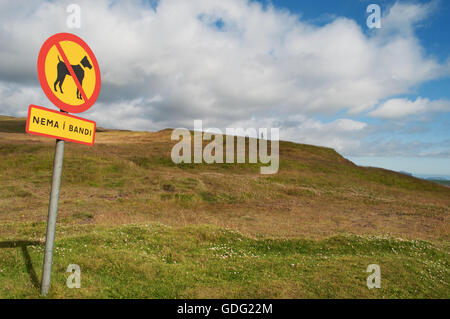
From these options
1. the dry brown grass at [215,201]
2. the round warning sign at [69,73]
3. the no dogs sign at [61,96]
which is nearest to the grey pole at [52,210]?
the no dogs sign at [61,96]

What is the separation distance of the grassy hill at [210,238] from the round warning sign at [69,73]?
4.87 m

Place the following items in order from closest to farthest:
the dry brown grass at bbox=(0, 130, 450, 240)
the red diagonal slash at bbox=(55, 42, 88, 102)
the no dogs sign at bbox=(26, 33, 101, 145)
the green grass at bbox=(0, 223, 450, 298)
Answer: the no dogs sign at bbox=(26, 33, 101, 145) → the red diagonal slash at bbox=(55, 42, 88, 102) → the green grass at bbox=(0, 223, 450, 298) → the dry brown grass at bbox=(0, 130, 450, 240)

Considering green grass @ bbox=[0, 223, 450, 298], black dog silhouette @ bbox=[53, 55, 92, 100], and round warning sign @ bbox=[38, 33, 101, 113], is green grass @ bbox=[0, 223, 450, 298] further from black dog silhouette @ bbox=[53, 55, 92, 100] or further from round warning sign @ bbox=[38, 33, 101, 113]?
black dog silhouette @ bbox=[53, 55, 92, 100]

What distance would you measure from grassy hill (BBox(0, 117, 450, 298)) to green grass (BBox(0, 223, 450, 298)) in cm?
4

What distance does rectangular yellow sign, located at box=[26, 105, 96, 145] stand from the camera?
5.94 metres

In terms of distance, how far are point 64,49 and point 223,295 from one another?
24.8ft

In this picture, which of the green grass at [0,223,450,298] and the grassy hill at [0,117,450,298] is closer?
the green grass at [0,223,450,298]

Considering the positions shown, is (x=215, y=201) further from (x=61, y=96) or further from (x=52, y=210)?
(x=61, y=96)

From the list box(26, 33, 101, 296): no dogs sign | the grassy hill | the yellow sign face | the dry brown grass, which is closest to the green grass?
the grassy hill

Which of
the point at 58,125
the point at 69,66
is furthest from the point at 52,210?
the point at 69,66

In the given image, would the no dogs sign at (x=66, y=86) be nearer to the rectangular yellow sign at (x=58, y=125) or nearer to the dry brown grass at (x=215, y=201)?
the rectangular yellow sign at (x=58, y=125)

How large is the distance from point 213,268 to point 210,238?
4542mm
